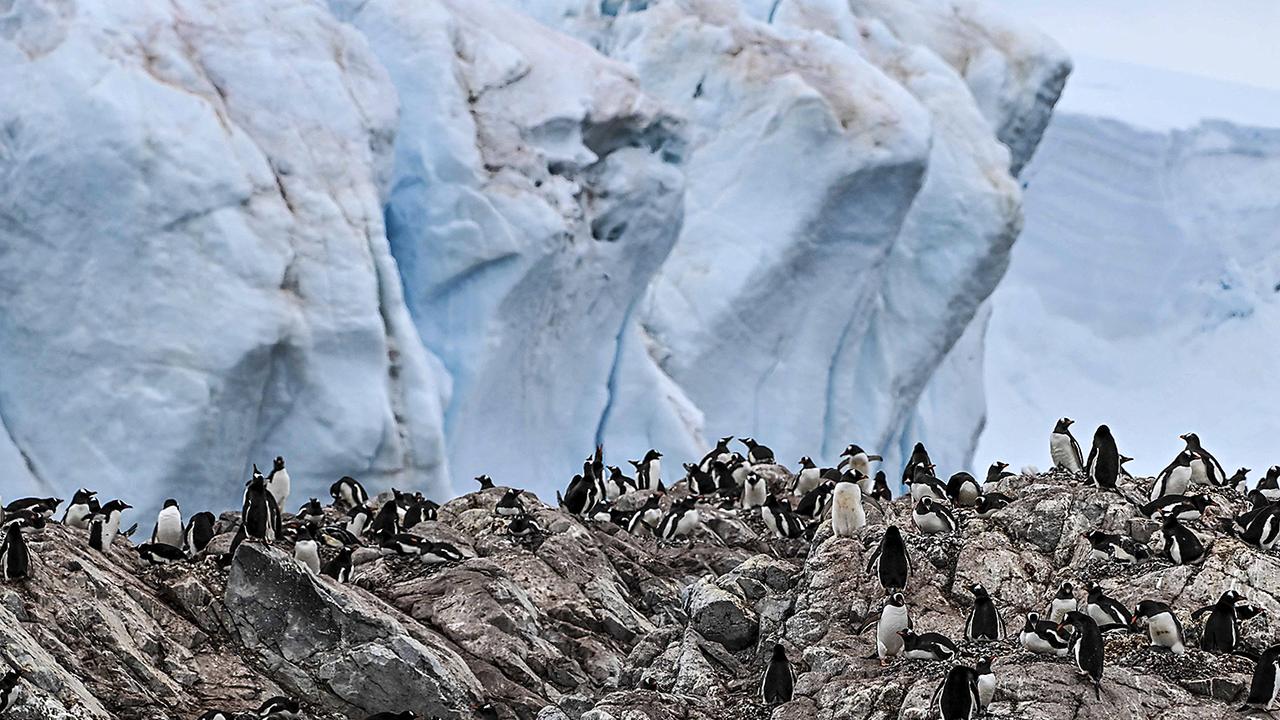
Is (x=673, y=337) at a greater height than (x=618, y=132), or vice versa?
(x=618, y=132)

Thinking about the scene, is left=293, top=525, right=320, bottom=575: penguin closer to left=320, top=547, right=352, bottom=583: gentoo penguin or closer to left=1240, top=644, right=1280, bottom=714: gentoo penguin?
left=320, top=547, right=352, bottom=583: gentoo penguin

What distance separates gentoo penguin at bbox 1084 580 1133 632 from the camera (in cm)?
1061

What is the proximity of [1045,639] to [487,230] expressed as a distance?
13.9m

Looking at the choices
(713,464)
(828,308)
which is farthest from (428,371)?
(828,308)

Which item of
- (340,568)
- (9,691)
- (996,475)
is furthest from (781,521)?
(9,691)

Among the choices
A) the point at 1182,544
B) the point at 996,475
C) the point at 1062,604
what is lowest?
the point at 996,475

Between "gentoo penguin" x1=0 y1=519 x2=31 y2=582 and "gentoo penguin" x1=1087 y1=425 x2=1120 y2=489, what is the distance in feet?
26.6

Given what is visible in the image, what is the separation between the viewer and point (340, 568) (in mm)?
13375

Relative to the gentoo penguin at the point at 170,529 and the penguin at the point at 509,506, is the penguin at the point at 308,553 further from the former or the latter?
the penguin at the point at 509,506

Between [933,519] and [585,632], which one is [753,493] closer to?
[585,632]

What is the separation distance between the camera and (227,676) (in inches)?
457

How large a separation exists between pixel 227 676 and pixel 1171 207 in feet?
114

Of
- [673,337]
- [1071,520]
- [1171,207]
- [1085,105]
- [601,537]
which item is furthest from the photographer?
[1085,105]

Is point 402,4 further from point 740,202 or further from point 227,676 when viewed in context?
point 227,676
